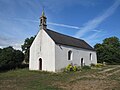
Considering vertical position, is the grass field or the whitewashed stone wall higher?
the whitewashed stone wall

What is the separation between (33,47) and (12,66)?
6453 mm

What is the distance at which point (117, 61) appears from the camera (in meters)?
43.9

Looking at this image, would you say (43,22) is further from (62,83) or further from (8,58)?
(62,83)

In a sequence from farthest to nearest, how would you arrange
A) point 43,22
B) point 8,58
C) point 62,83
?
1. point 8,58
2. point 43,22
3. point 62,83

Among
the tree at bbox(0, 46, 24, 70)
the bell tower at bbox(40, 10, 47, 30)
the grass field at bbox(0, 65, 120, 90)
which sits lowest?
the grass field at bbox(0, 65, 120, 90)

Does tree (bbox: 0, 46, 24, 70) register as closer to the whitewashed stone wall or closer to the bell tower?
the bell tower

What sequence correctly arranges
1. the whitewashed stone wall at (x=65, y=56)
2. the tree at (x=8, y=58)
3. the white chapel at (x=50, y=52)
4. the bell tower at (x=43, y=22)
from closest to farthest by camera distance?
the white chapel at (x=50, y=52) < the whitewashed stone wall at (x=65, y=56) < the bell tower at (x=43, y=22) < the tree at (x=8, y=58)

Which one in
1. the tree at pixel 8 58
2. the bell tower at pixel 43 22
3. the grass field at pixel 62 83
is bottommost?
the grass field at pixel 62 83

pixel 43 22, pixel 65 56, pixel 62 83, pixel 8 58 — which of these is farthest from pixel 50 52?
pixel 62 83

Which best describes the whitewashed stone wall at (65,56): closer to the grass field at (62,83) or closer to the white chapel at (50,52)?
the white chapel at (50,52)

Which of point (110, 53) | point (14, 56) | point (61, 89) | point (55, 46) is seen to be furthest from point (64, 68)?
point (110, 53)

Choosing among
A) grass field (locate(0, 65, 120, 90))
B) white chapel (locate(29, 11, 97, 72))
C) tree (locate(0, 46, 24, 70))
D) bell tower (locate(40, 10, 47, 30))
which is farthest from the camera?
tree (locate(0, 46, 24, 70))

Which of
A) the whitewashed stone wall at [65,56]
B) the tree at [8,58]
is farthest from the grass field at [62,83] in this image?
the tree at [8,58]

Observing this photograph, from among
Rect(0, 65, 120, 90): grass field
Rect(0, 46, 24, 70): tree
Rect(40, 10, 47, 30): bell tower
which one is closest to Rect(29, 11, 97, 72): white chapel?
Rect(40, 10, 47, 30): bell tower
